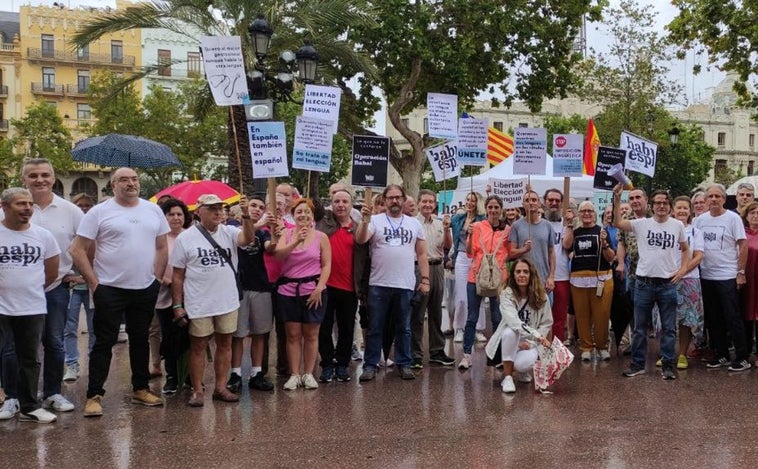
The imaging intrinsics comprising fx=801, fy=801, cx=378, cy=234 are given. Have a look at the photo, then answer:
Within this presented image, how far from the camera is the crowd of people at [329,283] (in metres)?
6.27

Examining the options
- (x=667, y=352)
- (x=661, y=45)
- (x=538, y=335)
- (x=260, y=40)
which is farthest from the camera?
(x=661, y=45)

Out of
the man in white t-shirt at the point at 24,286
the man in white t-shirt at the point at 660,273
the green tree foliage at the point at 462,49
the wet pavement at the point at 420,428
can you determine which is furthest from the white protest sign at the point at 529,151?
the green tree foliage at the point at 462,49

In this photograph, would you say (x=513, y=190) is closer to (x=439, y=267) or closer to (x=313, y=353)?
(x=439, y=267)

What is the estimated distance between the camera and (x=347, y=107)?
2025 cm

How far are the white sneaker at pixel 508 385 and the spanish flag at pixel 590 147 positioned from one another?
941 centimetres

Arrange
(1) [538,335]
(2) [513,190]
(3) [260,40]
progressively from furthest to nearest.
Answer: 1. (3) [260,40]
2. (2) [513,190]
3. (1) [538,335]

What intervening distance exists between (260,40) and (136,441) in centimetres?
683

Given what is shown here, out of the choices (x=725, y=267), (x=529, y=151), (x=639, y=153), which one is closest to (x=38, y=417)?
(x=529, y=151)

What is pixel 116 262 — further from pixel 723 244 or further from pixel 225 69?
pixel 723 244

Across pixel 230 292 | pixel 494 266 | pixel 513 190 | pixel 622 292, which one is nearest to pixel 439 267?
pixel 494 266

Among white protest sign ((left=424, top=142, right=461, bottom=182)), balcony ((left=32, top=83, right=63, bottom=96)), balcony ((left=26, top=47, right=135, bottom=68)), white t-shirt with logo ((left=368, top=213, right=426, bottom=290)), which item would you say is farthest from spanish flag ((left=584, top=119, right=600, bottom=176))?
balcony ((left=32, top=83, right=63, bottom=96))

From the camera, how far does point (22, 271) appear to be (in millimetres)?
5848

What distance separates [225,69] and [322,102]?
101cm

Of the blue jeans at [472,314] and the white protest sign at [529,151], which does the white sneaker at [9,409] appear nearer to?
the blue jeans at [472,314]
